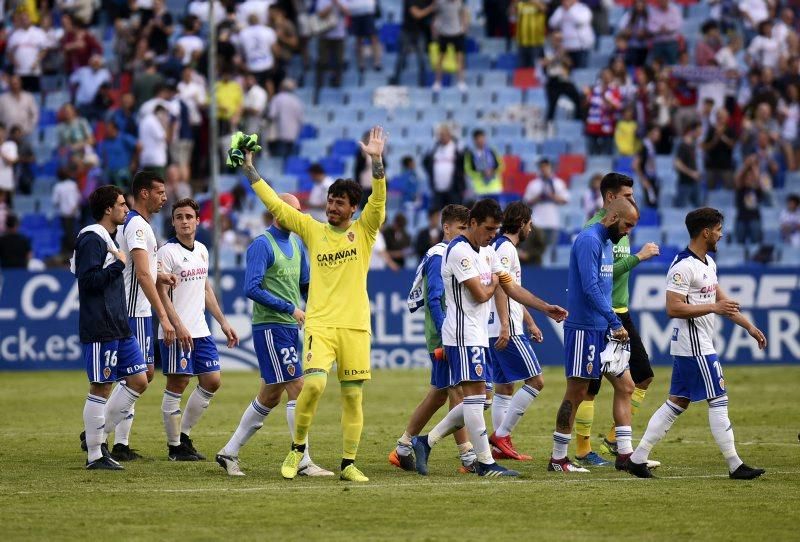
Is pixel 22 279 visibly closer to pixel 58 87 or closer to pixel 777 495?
pixel 58 87

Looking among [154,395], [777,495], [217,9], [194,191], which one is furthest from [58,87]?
[777,495]

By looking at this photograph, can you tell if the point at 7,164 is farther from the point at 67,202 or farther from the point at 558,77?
the point at 558,77

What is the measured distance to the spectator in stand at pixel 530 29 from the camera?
32906 mm

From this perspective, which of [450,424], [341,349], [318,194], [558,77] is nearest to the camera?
[341,349]

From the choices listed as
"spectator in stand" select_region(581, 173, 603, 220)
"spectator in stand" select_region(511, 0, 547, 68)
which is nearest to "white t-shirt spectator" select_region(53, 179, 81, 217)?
"spectator in stand" select_region(581, 173, 603, 220)

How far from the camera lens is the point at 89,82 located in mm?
33188

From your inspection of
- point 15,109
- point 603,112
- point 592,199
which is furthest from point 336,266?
point 15,109

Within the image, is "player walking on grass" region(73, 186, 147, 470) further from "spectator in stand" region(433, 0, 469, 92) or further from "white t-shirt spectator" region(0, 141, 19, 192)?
"spectator in stand" region(433, 0, 469, 92)

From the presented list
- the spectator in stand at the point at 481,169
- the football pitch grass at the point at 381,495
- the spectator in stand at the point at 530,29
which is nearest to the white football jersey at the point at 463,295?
the football pitch grass at the point at 381,495

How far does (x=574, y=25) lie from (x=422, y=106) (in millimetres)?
3983

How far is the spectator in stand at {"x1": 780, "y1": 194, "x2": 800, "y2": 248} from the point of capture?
29359 mm

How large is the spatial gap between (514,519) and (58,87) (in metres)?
27.4

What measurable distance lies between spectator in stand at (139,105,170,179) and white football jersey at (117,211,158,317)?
600 inches

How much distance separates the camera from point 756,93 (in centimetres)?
3128
